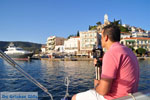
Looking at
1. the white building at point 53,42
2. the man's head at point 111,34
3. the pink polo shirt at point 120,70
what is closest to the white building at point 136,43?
the white building at point 53,42

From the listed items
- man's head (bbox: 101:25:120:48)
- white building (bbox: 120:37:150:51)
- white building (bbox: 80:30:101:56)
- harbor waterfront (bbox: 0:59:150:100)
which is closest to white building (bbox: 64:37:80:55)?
white building (bbox: 80:30:101:56)

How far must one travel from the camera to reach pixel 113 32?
198 cm

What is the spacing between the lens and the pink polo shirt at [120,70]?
68.3 inches

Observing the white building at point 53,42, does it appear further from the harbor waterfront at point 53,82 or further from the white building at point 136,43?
the harbor waterfront at point 53,82

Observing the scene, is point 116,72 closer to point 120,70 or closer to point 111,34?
point 120,70

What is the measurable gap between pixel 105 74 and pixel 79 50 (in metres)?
66.7

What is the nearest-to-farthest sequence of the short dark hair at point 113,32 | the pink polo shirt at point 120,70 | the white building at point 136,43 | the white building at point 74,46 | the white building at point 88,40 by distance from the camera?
the pink polo shirt at point 120,70 < the short dark hair at point 113,32 < the white building at point 136,43 < the white building at point 88,40 < the white building at point 74,46

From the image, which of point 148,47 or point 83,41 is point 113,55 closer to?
point 83,41

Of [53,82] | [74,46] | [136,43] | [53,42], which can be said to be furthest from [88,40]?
[53,82]

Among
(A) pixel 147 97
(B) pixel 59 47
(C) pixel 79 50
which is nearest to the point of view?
(A) pixel 147 97

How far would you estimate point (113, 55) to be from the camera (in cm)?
175

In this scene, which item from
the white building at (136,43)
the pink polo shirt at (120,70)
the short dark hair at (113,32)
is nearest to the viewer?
the pink polo shirt at (120,70)

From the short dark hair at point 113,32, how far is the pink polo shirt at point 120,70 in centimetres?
12

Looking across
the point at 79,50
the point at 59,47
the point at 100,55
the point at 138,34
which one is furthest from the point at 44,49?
the point at 100,55
